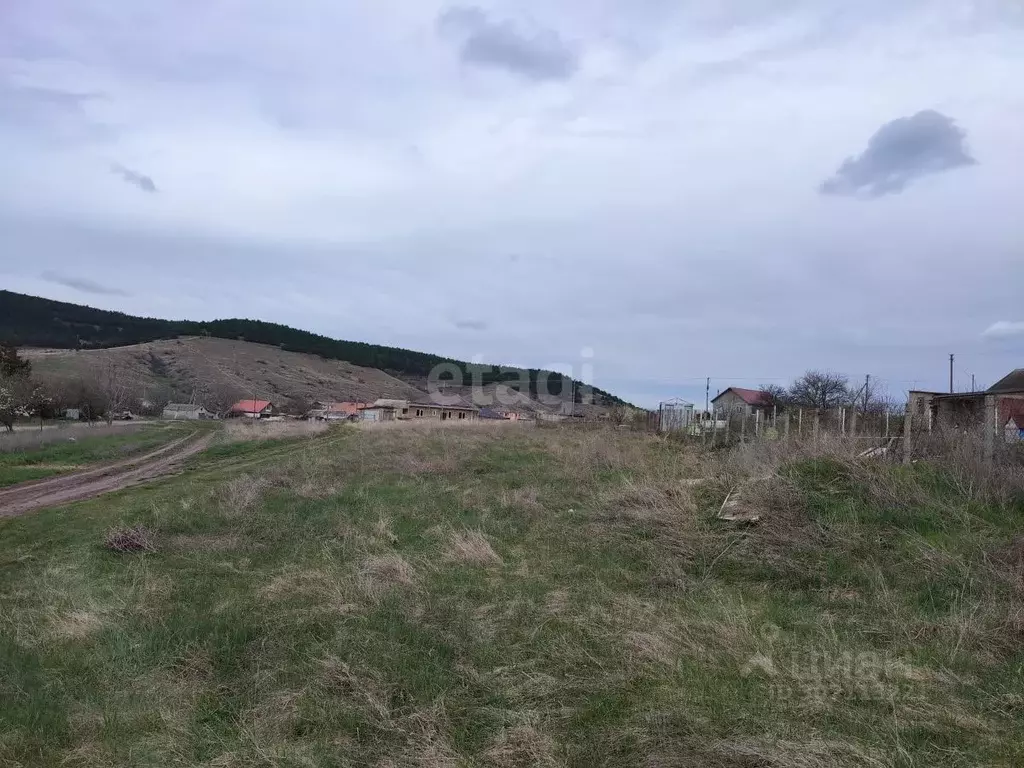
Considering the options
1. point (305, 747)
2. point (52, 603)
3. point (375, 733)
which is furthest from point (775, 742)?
point (52, 603)

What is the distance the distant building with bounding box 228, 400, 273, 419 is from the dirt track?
53.7 meters

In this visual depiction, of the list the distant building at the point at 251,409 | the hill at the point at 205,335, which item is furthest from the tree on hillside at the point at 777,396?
the distant building at the point at 251,409

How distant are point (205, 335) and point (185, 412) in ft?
170

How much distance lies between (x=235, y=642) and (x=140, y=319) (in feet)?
461

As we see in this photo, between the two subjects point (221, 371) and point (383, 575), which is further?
point (221, 371)

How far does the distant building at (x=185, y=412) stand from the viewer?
69531 millimetres

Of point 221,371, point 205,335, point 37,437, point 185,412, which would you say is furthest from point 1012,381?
point 205,335

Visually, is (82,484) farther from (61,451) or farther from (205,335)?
(205,335)

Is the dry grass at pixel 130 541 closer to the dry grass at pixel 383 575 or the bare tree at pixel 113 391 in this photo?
the dry grass at pixel 383 575

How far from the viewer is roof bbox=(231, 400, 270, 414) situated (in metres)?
77.4

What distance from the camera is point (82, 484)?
16797 millimetres

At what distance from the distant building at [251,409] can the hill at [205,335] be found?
1178 inches

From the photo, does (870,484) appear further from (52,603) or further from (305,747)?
(52,603)

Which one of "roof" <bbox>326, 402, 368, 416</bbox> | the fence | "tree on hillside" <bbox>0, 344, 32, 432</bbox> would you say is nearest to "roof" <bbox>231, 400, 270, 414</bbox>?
"roof" <bbox>326, 402, 368, 416</bbox>
